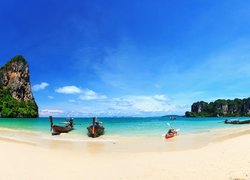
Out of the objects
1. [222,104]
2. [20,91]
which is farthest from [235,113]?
[20,91]

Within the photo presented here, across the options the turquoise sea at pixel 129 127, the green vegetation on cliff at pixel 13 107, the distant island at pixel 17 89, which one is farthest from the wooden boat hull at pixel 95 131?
the distant island at pixel 17 89

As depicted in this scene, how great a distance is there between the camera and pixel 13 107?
119 meters

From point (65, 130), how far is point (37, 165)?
23872mm

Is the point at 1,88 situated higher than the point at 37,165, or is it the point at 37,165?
the point at 1,88

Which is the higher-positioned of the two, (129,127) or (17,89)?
(17,89)

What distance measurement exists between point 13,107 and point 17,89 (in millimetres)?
20653

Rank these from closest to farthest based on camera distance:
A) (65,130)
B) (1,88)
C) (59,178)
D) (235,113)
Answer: (59,178)
(65,130)
(1,88)
(235,113)

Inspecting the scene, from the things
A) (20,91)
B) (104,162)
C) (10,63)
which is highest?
(10,63)

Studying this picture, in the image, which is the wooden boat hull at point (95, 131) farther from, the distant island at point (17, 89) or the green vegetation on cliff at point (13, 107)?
the distant island at point (17, 89)

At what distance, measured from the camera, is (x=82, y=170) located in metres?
10.1

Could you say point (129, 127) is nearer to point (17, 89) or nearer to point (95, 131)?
point (95, 131)

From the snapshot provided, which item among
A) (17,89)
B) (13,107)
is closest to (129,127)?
(13,107)

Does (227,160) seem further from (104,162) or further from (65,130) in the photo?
(65,130)

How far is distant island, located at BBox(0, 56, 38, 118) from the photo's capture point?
393ft
